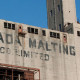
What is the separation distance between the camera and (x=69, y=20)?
72.1m

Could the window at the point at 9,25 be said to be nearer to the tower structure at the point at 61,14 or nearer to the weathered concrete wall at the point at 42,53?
the weathered concrete wall at the point at 42,53

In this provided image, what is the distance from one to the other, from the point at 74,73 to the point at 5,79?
701 inches

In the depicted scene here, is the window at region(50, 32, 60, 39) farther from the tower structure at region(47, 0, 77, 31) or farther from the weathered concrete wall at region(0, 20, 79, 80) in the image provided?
the tower structure at region(47, 0, 77, 31)

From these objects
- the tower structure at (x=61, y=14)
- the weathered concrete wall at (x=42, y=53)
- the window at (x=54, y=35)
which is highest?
the tower structure at (x=61, y=14)

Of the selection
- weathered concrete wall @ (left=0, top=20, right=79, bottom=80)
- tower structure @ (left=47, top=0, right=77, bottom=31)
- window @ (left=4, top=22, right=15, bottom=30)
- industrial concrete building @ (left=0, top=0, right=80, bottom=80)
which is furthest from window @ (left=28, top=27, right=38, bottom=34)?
tower structure @ (left=47, top=0, right=77, bottom=31)

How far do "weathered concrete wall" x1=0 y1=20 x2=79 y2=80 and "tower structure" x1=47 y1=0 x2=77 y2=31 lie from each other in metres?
7.67

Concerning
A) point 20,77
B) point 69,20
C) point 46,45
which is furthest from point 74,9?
point 20,77

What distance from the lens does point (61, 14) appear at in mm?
72625

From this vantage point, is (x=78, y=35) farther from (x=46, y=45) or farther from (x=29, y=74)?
(x=29, y=74)

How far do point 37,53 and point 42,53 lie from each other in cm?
131

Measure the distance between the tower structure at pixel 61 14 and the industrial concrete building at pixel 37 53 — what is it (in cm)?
441

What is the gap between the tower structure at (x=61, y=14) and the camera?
7188 centimetres

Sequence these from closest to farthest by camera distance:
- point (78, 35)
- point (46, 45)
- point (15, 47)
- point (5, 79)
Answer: point (5, 79) < point (15, 47) < point (46, 45) < point (78, 35)

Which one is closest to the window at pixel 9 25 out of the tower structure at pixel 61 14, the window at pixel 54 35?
the window at pixel 54 35
